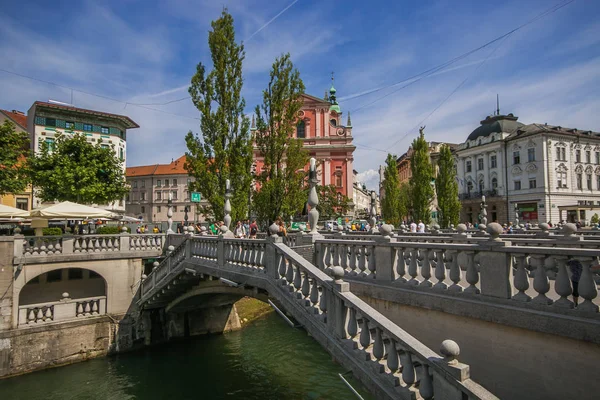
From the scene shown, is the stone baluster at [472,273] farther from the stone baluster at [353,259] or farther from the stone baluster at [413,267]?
the stone baluster at [353,259]

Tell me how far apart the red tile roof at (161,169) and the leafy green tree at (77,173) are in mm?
48043

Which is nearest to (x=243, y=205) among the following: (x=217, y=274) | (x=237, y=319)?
(x=237, y=319)

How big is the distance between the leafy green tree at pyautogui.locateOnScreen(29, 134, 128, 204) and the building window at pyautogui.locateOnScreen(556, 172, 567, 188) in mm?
50474

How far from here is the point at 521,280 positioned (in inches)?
203

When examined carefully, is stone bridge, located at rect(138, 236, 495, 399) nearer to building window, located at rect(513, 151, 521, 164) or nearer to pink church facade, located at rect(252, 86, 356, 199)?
pink church facade, located at rect(252, 86, 356, 199)

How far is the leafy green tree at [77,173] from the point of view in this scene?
23.9 metres

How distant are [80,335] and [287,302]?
13490mm

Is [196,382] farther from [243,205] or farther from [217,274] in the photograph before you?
[243,205]

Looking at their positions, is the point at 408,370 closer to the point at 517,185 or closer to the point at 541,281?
the point at 541,281

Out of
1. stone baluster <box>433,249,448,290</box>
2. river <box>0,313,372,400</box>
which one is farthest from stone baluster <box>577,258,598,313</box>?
river <box>0,313,372,400</box>

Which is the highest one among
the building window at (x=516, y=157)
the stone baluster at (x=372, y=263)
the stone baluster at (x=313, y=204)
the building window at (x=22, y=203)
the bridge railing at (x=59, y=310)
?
the building window at (x=516, y=157)

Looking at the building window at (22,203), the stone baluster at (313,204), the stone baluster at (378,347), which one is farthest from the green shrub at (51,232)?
the building window at (22,203)

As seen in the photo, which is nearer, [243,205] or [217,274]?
[217,274]

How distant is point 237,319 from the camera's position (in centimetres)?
2153
